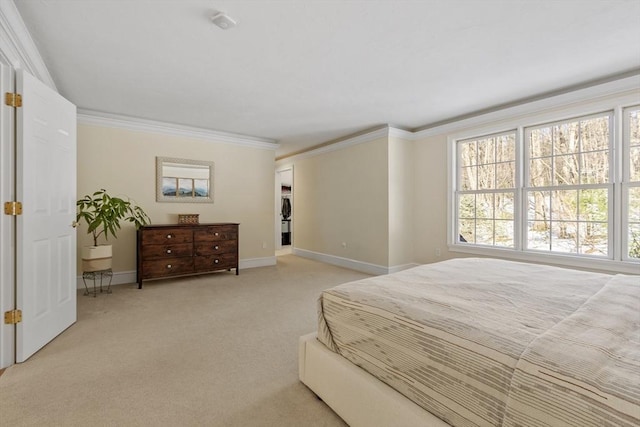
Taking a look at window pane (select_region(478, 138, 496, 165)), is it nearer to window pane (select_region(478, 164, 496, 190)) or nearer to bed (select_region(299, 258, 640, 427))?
window pane (select_region(478, 164, 496, 190))

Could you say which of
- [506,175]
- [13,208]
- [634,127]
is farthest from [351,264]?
[13,208]

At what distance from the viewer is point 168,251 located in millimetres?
4230

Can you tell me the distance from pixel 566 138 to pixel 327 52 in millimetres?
3135

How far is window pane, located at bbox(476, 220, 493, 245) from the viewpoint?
4316mm

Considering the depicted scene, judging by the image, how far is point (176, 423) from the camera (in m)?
1.53

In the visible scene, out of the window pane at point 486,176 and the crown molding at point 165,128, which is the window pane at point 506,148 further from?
the crown molding at point 165,128

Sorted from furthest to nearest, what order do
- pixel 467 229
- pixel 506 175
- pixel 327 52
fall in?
pixel 467 229, pixel 506 175, pixel 327 52

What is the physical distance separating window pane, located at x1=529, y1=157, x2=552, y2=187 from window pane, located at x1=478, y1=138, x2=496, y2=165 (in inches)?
20.2

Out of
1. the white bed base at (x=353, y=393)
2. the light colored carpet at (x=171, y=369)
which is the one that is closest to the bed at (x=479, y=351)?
the white bed base at (x=353, y=393)

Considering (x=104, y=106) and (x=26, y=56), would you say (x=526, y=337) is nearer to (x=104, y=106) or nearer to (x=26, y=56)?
(x=26, y=56)

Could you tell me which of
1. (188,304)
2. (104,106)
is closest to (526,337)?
(188,304)

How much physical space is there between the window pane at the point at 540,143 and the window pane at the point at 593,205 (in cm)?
64

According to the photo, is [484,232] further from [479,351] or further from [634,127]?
[479,351]

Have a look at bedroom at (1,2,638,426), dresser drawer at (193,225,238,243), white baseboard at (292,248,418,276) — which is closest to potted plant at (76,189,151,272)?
bedroom at (1,2,638,426)
